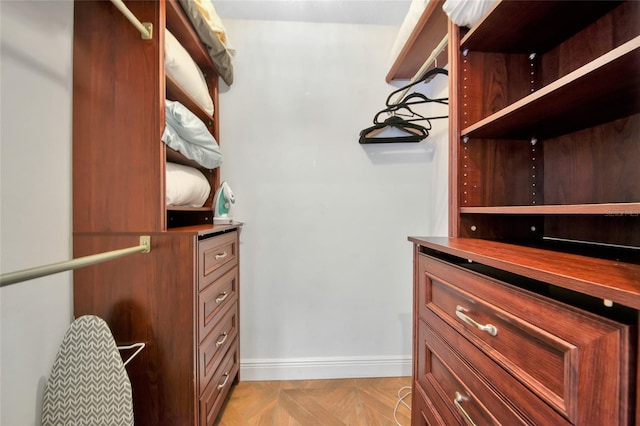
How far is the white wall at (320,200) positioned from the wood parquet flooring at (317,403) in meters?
0.07

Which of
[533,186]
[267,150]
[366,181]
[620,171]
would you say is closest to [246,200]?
[267,150]

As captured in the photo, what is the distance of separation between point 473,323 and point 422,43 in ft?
4.35

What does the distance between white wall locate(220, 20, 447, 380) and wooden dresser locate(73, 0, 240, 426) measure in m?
0.64

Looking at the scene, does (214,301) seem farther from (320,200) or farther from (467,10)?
(467,10)

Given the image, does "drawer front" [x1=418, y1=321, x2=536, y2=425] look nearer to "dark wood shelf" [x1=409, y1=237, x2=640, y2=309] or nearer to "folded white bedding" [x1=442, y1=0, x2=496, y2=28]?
"dark wood shelf" [x1=409, y1=237, x2=640, y2=309]

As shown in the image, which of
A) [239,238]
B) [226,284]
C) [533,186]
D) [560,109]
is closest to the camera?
[560,109]

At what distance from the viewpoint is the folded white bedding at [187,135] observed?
98 centimetres

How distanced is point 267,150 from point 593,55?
1.42 m

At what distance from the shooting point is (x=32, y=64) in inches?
30.7

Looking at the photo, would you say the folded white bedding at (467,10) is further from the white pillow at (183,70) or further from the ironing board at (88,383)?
the ironing board at (88,383)

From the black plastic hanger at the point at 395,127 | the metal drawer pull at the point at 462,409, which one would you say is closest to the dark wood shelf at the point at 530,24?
the black plastic hanger at the point at 395,127

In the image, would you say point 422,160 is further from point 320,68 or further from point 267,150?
point 267,150

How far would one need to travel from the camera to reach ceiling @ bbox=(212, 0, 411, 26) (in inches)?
55.6

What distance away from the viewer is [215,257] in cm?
109
